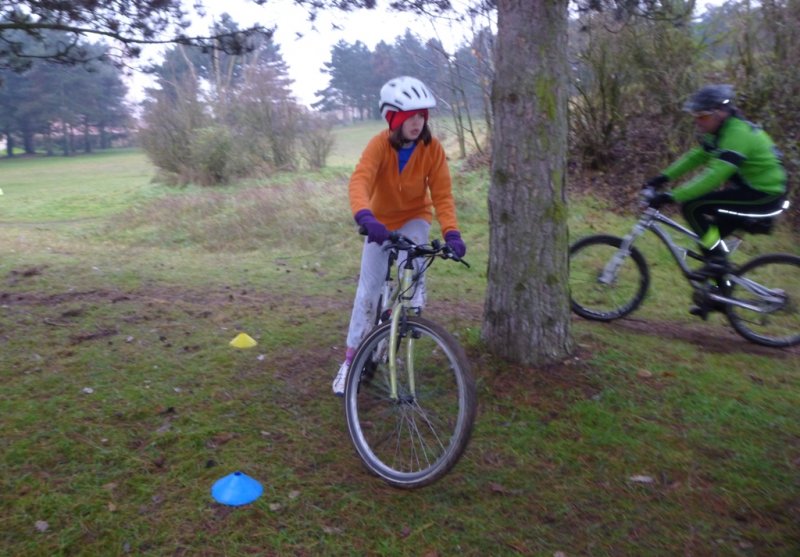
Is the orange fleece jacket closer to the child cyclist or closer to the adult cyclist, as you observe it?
the child cyclist

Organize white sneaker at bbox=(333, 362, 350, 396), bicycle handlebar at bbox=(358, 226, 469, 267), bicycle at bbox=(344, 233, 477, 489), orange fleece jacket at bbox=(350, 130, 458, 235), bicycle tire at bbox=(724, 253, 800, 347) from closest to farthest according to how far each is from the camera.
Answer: bicycle at bbox=(344, 233, 477, 489)
bicycle handlebar at bbox=(358, 226, 469, 267)
orange fleece jacket at bbox=(350, 130, 458, 235)
white sneaker at bbox=(333, 362, 350, 396)
bicycle tire at bbox=(724, 253, 800, 347)

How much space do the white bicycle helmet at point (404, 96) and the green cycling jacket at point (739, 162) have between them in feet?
9.37

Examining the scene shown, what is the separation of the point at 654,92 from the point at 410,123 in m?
9.08

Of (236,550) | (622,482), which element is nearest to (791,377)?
(622,482)

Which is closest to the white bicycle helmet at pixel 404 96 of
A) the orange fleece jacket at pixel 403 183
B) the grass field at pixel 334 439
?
the orange fleece jacket at pixel 403 183

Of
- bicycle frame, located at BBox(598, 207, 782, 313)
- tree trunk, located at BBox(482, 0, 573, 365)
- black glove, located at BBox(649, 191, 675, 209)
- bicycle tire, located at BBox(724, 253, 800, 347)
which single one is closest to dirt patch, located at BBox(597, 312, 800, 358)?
bicycle tire, located at BBox(724, 253, 800, 347)

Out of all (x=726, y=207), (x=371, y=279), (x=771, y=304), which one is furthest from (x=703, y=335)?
(x=371, y=279)

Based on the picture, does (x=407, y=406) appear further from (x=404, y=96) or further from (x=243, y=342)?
(x=243, y=342)

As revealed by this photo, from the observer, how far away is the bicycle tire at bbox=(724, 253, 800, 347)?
5.96 m

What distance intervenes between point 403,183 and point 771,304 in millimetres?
3662

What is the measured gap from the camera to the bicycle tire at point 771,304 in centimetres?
596

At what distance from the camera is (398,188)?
13.9ft

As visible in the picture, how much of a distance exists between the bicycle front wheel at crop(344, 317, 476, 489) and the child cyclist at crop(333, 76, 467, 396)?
0.37 meters

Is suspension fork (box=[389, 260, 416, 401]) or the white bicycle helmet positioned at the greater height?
the white bicycle helmet
